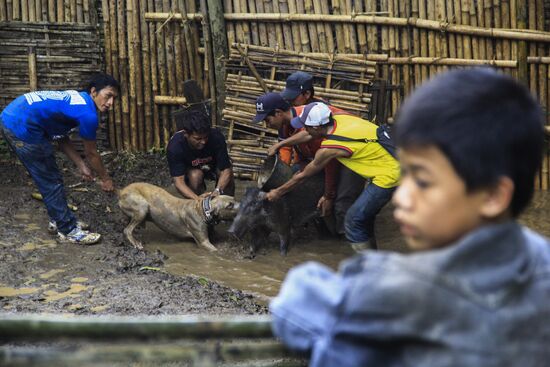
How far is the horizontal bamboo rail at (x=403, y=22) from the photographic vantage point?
8.77 metres

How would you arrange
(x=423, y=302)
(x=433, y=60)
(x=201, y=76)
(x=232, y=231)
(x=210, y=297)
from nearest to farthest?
1. (x=423, y=302)
2. (x=210, y=297)
3. (x=232, y=231)
4. (x=433, y=60)
5. (x=201, y=76)

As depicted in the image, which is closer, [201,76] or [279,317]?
[279,317]

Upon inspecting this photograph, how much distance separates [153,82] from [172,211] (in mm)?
3379

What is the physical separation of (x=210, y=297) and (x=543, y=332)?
465 cm

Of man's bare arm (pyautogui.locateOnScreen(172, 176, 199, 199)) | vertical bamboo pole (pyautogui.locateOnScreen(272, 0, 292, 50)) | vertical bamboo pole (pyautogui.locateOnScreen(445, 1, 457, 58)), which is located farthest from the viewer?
vertical bamboo pole (pyautogui.locateOnScreen(272, 0, 292, 50))

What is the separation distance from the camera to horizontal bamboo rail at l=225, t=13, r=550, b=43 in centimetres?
877

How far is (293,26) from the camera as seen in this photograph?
9.62m

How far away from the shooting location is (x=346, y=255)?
24.2ft

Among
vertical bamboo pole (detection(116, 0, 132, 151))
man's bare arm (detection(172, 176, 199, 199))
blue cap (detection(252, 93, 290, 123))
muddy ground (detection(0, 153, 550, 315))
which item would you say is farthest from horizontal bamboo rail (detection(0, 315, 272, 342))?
vertical bamboo pole (detection(116, 0, 132, 151))

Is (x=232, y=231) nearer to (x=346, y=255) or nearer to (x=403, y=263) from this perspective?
(x=346, y=255)

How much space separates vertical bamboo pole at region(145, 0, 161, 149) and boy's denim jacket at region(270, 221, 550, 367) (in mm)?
9361

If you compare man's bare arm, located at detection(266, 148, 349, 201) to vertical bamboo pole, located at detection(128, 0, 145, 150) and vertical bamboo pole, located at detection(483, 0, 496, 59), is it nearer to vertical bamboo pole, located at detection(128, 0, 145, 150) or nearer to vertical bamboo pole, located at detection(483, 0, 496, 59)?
vertical bamboo pole, located at detection(483, 0, 496, 59)

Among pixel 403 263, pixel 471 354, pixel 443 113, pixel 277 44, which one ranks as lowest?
pixel 471 354

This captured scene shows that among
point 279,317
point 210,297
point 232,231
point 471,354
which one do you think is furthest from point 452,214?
point 232,231
